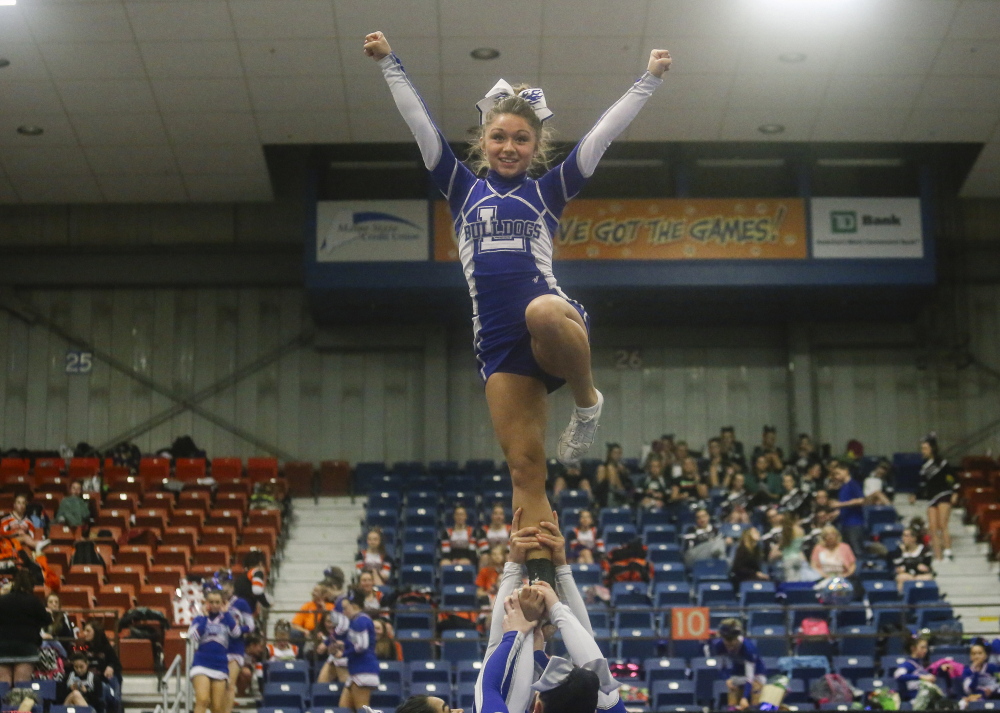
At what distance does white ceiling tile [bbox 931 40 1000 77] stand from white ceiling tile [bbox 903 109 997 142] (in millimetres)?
853

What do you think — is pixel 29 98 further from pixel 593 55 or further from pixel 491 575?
pixel 491 575

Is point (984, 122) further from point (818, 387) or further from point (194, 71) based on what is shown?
point (194, 71)

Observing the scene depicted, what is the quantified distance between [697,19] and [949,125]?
4.17m

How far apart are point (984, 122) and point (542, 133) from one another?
45.2 feet

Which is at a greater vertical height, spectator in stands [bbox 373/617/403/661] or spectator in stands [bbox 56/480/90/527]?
spectator in stands [bbox 56/480/90/527]

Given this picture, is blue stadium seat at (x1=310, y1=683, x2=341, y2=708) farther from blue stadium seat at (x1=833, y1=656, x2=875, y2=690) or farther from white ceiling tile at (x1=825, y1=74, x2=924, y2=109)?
white ceiling tile at (x1=825, y1=74, x2=924, y2=109)

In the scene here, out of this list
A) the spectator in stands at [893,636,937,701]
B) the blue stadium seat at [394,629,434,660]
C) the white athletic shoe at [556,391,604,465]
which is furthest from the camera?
the blue stadium seat at [394,629,434,660]

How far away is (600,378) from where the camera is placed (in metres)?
19.7

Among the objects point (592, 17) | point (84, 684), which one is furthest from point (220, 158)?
point (84, 684)

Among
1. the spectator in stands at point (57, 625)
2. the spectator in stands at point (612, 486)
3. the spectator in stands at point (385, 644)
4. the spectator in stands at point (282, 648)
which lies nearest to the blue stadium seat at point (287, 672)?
the spectator in stands at point (282, 648)

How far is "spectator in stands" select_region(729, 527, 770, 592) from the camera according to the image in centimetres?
1239

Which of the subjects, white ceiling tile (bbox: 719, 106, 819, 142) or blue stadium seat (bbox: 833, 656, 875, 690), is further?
white ceiling tile (bbox: 719, 106, 819, 142)

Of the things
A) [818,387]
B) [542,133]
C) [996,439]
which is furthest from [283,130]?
[542,133]

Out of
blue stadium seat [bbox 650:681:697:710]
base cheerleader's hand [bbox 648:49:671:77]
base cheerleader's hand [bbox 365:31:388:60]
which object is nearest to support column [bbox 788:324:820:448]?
blue stadium seat [bbox 650:681:697:710]
